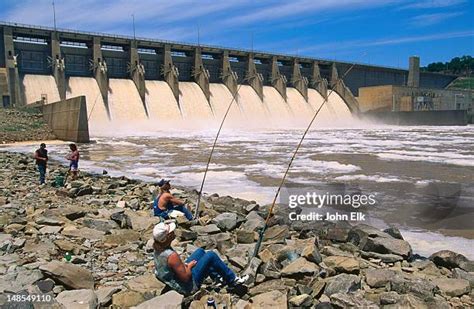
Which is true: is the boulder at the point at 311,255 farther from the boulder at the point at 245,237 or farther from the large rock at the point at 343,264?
the boulder at the point at 245,237

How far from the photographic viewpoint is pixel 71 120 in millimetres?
26922

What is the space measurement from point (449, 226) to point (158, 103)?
126 ft

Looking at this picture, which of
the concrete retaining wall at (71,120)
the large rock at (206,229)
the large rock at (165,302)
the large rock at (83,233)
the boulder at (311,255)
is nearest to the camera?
the large rock at (165,302)

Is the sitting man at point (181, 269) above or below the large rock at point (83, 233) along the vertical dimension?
above

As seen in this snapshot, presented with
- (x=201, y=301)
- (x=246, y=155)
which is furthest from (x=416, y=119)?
(x=201, y=301)

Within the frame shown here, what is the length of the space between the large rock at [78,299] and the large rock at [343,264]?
8.11 ft

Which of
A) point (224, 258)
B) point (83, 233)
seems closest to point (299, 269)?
point (224, 258)

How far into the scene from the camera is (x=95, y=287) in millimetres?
4125

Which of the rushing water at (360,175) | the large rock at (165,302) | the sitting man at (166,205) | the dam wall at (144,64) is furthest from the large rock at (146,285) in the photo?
the dam wall at (144,64)

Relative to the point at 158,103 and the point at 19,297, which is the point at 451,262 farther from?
the point at 158,103

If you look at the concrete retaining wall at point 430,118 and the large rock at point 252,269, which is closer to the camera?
the large rock at point 252,269

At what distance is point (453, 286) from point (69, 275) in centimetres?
368

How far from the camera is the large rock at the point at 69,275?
3.98 meters

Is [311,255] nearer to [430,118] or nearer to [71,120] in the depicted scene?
[71,120]
